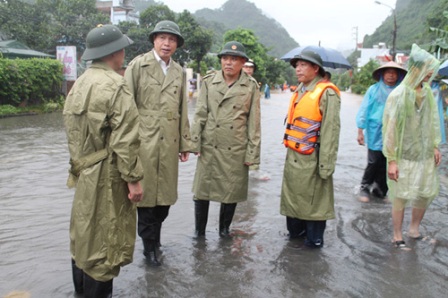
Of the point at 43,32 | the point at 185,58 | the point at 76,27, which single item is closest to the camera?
the point at 43,32

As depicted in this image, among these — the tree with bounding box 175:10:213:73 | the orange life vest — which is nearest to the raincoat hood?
the orange life vest

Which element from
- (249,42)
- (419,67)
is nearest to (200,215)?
(419,67)

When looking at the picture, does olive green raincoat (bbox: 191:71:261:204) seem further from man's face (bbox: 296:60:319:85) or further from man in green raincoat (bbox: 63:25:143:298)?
man in green raincoat (bbox: 63:25:143:298)

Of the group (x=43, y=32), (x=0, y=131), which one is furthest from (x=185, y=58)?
(x=0, y=131)

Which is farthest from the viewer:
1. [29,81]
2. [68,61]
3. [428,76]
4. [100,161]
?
[68,61]

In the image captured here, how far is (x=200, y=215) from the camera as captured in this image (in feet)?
14.9

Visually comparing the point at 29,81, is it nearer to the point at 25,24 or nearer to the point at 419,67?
the point at 25,24

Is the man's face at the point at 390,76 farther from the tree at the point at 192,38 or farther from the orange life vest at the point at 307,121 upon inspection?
the tree at the point at 192,38

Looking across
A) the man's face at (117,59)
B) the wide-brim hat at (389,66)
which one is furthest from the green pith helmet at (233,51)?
the wide-brim hat at (389,66)

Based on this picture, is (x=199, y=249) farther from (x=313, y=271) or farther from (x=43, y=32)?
(x=43, y=32)

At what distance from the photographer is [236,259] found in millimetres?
4086

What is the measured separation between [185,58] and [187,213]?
1464 inches

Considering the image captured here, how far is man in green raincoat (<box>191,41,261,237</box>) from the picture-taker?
169 inches

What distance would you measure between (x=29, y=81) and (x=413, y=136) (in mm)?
18961
